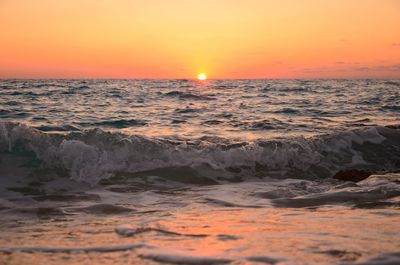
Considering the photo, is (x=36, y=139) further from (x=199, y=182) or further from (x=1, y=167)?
(x=199, y=182)

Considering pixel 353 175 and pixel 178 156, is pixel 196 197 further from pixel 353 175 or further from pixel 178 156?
pixel 353 175

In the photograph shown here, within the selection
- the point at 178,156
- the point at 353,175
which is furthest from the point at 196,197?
the point at 353,175

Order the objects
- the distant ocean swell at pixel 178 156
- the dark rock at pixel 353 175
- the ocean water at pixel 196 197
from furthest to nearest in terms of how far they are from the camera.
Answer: the distant ocean swell at pixel 178 156, the dark rock at pixel 353 175, the ocean water at pixel 196 197

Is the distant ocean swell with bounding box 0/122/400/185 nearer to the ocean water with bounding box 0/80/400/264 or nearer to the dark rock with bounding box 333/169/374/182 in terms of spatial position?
the ocean water with bounding box 0/80/400/264

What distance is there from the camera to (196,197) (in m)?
6.48

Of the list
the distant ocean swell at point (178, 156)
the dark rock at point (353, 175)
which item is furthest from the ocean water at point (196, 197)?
the dark rock at point (353, 175)

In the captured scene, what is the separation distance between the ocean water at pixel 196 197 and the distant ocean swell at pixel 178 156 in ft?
0.08

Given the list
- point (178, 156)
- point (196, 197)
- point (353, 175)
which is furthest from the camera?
point (178, 156)

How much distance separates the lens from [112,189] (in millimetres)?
7094

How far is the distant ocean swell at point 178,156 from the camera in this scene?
8305 mm

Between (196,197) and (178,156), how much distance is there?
262 cm

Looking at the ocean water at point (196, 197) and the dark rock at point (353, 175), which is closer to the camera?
the ocean water at point (196, 197)

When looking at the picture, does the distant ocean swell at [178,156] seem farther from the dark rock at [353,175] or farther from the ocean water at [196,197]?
the dark rock at [353,175]

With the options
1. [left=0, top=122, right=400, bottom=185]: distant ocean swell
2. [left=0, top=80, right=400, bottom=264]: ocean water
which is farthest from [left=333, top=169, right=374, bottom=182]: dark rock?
[left=0, top=122, right=400, bottom=185]: distant ocean swell
